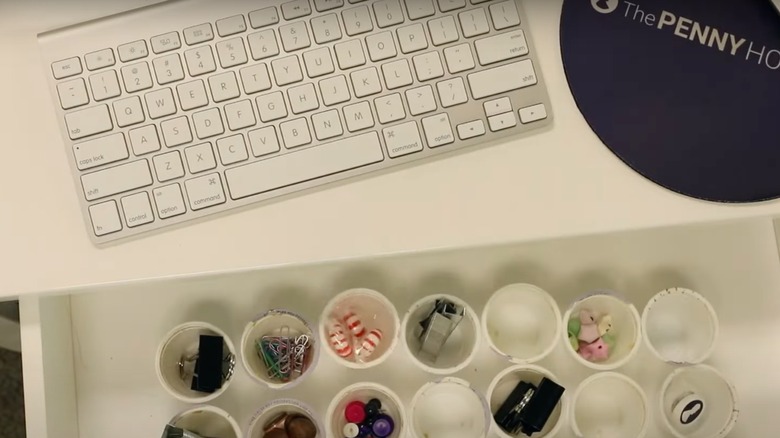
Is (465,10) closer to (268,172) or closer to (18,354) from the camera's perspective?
(268,172)

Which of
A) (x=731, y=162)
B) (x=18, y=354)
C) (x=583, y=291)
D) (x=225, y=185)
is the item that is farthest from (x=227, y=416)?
(x=18, y=354)

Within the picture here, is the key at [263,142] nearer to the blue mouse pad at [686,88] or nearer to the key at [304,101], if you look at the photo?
the key at [304,101]

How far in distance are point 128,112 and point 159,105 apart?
22 mm

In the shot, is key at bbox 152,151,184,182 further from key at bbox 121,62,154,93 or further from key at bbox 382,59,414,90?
key at bbox 382,59,414,90

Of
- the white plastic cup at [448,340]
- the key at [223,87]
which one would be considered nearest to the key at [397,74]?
the key at [223,87]

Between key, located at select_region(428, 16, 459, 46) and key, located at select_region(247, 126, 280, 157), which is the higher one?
key, located at select_region(428, 16, 459, 46)

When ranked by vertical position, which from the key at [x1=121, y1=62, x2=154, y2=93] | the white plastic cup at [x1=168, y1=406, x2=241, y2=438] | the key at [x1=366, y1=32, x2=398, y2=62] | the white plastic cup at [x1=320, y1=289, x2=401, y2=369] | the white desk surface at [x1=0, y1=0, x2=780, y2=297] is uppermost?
the key at [x1=121, y1=62, x2=154, y2=93]

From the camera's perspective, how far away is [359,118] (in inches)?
20.5

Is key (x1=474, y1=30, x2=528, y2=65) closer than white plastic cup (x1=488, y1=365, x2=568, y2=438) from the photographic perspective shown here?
Answer: Yes

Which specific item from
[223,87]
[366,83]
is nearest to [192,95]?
[223,87]

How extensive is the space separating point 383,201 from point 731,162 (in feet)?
0.84

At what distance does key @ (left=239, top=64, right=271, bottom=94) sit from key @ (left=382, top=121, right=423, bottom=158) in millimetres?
92

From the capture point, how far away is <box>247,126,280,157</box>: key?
519mm

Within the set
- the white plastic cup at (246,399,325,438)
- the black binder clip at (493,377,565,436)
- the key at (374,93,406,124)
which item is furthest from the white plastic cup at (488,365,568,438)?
the key at (374,93,406,124)
